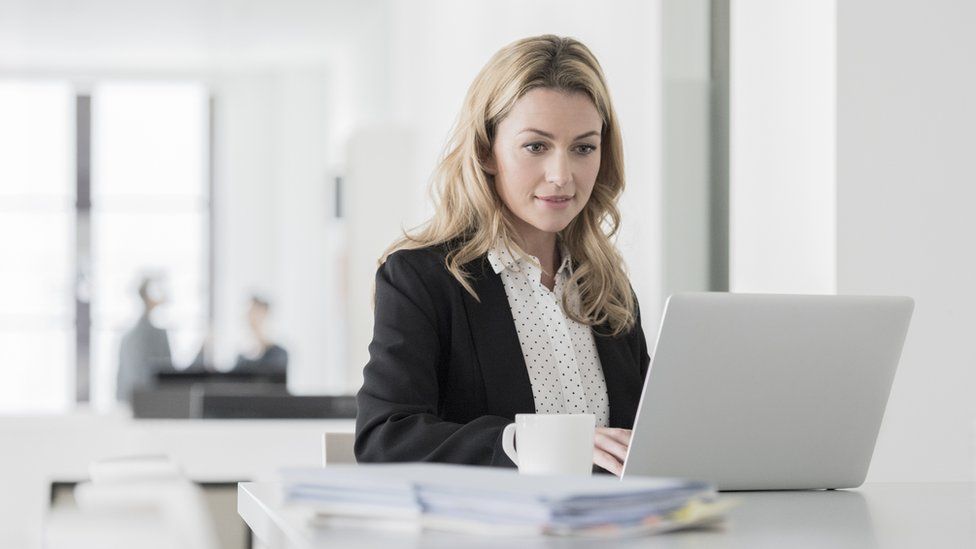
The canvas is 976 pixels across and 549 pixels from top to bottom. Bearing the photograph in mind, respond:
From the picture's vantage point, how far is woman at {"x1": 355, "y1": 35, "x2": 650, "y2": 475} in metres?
1.92

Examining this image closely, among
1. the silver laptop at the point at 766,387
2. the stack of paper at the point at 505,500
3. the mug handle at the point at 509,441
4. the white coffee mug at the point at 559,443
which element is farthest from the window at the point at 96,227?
the stack of paper at the point at 505,500

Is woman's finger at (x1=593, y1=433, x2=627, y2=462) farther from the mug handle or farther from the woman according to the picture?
the woman

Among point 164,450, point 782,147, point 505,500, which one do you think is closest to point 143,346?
point 164,450

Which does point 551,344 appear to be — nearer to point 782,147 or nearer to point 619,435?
point 619,435

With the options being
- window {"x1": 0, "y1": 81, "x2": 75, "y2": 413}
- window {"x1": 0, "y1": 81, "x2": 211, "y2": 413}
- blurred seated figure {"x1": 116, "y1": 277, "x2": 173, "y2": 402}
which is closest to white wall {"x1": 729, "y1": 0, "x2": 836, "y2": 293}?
blurred seated figure {"x1": 116, "y1": 277, "x2": 173, "y2": 402}

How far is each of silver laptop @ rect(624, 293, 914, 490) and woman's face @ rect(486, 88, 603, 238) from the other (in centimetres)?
62

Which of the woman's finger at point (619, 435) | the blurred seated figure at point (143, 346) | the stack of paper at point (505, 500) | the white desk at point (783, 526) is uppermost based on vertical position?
the stack of paper at point (505, 500)

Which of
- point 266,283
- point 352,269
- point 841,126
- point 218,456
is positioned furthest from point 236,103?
point 841,126

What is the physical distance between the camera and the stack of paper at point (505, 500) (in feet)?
3.14

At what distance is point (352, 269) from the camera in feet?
24.4

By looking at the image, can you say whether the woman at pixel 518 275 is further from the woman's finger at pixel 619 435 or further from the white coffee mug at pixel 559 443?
the white coffee mug at pixel 559 443

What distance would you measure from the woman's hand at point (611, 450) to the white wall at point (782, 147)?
139 cm

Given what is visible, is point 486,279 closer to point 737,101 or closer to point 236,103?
point 737,101

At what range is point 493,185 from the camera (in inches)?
84.8
